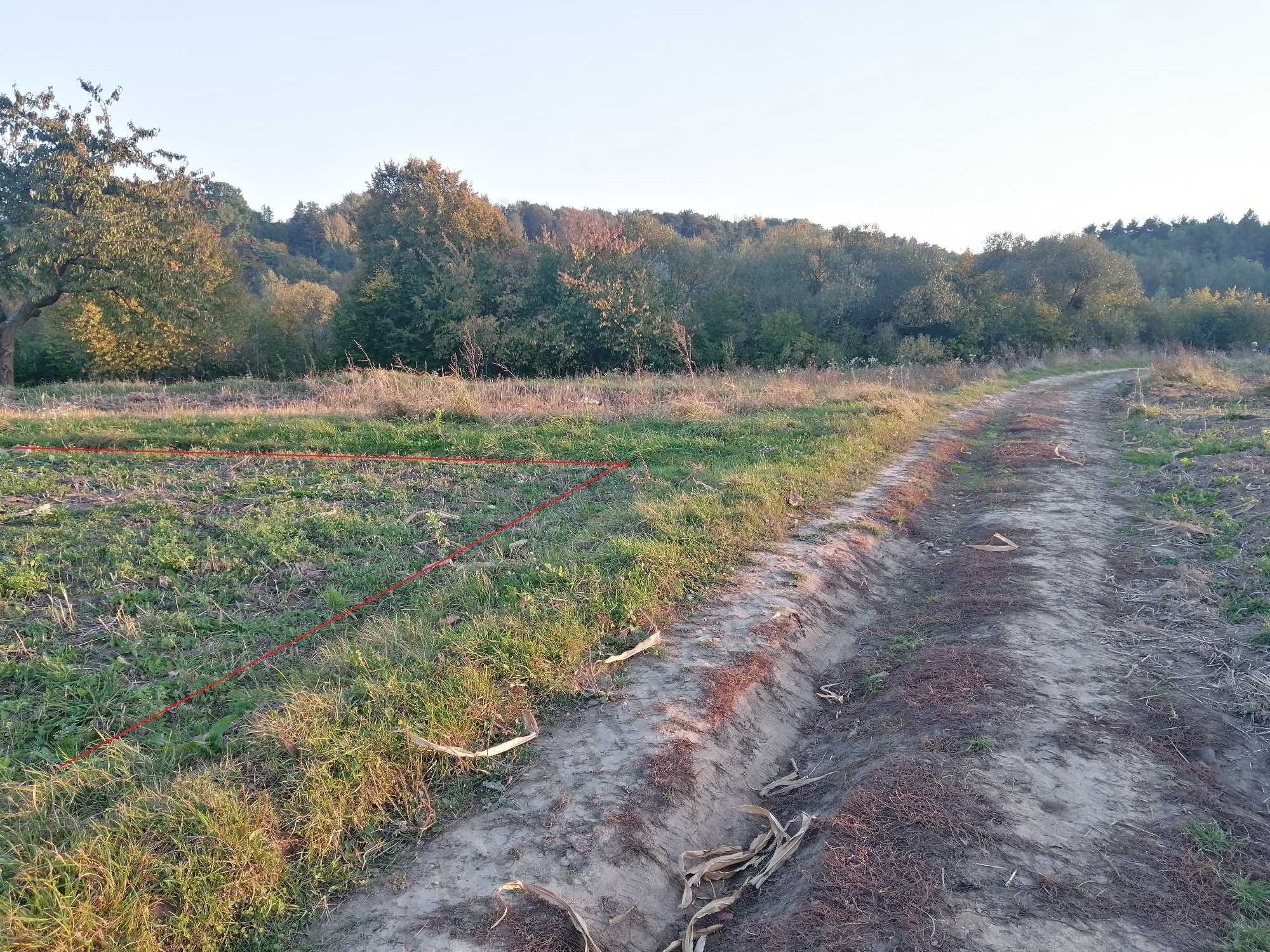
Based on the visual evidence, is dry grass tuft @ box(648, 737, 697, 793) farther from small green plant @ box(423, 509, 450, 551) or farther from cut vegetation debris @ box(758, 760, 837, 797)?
small green plant @ box(423, 509, 450, 551)

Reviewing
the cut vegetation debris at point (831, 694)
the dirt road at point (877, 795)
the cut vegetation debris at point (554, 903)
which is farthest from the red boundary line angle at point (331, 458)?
the cut vegetation debris at point (831, 694)

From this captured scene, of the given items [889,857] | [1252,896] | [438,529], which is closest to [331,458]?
[438,529]

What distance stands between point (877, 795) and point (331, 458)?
29.5ft

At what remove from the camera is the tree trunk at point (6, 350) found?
27.7m

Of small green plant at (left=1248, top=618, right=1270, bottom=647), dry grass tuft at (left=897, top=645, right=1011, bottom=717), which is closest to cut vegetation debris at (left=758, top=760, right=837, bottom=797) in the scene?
dry grass tuft at (left=897, top=645, right=1011, bottom=717)

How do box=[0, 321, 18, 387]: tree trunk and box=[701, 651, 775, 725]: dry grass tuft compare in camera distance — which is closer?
box=[701, 651, 775, 725]: dry grass tuft

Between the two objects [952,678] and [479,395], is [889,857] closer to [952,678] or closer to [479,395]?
[952,678]

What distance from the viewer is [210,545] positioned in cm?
649

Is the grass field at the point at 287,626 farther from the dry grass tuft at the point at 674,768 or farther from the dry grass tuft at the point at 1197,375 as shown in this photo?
the dry grass tuft at the point at 1197,375

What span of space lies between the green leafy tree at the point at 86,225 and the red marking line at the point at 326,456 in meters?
19.9

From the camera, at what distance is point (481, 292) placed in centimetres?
3281

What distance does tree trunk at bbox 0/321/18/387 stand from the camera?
27734 millimetres

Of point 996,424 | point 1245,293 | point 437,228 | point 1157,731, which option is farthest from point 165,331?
point 1245,293

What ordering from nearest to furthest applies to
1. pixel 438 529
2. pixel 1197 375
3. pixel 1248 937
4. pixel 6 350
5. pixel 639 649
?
pixel 1248 937 → pixel 639 649 → pixel 438 529 → pixel 1197 375 → pixel 6 350
